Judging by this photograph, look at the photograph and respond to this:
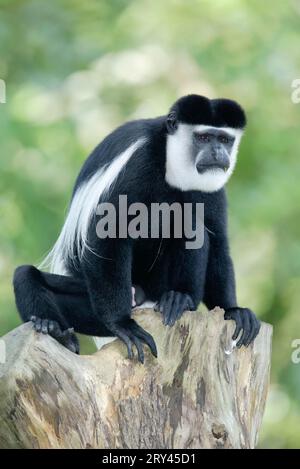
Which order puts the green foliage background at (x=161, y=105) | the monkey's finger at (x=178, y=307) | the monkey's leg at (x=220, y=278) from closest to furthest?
the monkey's finger at (x=178, y=307) → the monkey's leg at (x=220, y=278) → the green foliage background at (x=161, y=105)

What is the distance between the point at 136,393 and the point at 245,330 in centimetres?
62

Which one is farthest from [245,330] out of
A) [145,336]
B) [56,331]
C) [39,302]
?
[39,302]

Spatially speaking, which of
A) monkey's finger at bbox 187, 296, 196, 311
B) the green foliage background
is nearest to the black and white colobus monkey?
monkey's finger at bbox 187, 296, 196, 311

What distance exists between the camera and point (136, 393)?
126 inches

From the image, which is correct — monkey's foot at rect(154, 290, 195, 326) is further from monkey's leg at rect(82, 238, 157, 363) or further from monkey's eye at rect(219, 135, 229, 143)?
monkey's eye at rect(219, 135, 229, 143)

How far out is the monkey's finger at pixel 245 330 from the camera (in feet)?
11.6

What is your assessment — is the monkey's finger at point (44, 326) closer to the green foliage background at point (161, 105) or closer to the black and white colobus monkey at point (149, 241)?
the black and white colobus monkey at point (149, 241)

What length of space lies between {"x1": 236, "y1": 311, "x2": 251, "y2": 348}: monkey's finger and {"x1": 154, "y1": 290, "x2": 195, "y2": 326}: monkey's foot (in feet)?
0.73

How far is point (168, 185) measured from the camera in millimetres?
3988

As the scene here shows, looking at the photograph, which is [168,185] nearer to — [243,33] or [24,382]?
[24,382]

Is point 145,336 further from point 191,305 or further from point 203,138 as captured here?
point 203,138

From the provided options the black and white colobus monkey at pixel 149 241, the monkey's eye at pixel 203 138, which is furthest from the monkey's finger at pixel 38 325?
the monkey's eye at pixel 203 138

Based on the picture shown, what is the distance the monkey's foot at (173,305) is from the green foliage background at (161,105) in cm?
260
